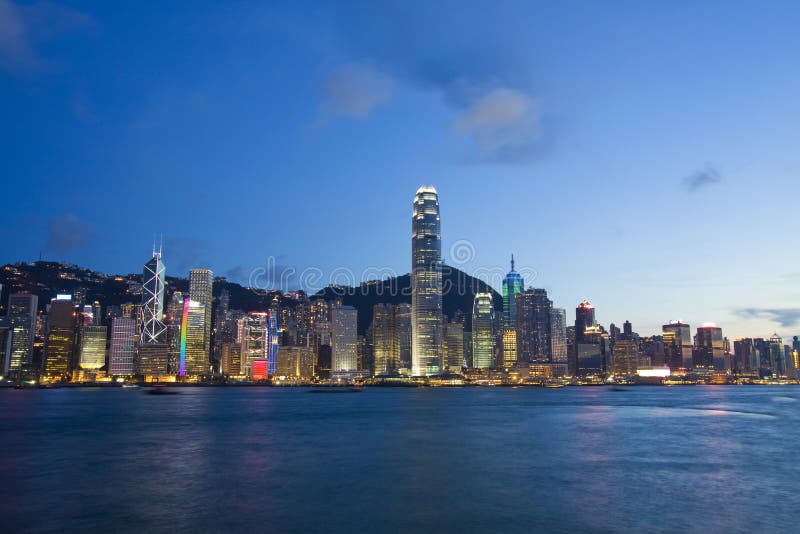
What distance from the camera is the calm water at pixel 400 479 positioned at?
101 ft

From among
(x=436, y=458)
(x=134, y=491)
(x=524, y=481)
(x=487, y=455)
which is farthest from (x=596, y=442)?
(x=134, y=491)

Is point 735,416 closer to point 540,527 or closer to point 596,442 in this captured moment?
point 596,442

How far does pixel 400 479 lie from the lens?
42.0 m

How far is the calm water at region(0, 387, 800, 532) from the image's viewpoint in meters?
30.8

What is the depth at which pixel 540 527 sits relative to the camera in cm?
2966

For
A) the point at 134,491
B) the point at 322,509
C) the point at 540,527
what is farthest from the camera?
the point at 134,491

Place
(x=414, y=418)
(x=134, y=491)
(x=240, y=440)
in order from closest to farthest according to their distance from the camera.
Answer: (x=134, y=491) → (x=240, y=440) → (x=414, y=418)

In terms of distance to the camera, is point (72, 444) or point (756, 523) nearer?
point (756, 523)

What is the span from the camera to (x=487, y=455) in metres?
53.7

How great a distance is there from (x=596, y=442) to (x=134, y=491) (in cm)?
4433

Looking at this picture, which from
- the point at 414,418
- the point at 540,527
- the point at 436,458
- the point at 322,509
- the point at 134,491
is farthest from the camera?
the point at 414,418

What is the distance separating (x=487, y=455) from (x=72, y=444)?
39705mm

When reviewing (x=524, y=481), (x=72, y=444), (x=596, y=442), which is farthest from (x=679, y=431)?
(x=72, y=444)

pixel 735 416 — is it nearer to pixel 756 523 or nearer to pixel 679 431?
pixel 679 431
